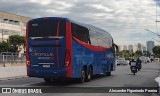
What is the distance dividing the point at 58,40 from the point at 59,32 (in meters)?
0.40

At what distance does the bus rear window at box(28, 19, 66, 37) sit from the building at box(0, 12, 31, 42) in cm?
9959

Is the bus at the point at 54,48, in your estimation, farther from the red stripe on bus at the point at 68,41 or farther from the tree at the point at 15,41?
the tree at the point at 15,41

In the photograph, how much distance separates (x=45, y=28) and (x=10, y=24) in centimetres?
10755

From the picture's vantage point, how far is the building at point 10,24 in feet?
386

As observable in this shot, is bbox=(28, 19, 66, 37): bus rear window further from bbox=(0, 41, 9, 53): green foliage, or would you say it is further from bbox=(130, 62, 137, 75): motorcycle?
bbox=(0, 41, 9, 53): green foliage

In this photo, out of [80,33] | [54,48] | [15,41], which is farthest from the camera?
[15,41]

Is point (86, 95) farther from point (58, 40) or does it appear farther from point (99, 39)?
point (99, 39)

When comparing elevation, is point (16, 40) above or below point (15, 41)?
above

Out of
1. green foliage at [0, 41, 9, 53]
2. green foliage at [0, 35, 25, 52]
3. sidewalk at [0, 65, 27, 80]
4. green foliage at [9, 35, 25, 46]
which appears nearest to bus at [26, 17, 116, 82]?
sidewalk at [0, 65, 27, 80]

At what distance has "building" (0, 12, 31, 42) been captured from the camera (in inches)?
4632

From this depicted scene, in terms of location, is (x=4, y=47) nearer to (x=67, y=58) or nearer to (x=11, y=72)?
(x=11, y=72)

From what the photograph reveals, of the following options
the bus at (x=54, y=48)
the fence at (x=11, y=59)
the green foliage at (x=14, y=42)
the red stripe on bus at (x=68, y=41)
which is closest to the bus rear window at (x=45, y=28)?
the bus at (x=54, y=48)

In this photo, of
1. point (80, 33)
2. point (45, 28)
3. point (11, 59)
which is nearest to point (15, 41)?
point (11, 59)

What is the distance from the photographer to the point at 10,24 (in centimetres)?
12331
